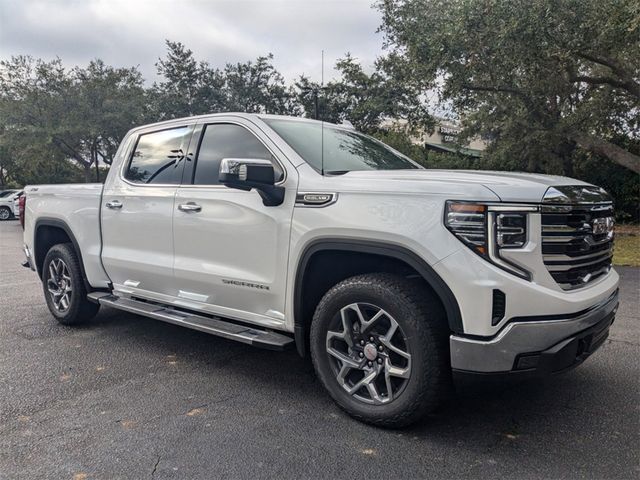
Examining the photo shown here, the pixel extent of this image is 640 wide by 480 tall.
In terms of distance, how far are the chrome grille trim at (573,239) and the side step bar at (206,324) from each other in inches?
67.6

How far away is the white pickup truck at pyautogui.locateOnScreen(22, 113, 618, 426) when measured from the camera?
2.65 meters

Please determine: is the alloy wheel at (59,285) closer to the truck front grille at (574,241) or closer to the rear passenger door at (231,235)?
the rear passenger door at (231,235)

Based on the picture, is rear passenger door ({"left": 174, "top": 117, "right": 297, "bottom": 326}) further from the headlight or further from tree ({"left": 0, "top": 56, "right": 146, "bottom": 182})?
tree ({"left": 0, "top": 56, "right": 146, "bottom": 182})

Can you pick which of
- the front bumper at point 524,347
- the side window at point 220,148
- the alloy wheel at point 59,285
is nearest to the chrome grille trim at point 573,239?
the front bumper at point 524,347

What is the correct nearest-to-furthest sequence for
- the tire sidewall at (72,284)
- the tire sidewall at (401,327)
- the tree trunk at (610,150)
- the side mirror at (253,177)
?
the tire sidewall at (401,327), the side mirror at (253,177), the tire sidewall at (72,284), the tree trunk at (610,150)

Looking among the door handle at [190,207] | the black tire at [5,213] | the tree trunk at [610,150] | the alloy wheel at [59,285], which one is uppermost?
the tree trunk at [610,150]

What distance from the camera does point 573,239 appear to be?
284cm

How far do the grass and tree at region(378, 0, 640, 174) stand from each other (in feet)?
Answer: 6.28

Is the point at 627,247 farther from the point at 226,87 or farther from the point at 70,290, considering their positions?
the point at 226,87

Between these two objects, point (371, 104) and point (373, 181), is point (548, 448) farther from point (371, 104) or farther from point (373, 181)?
point (371, 104)

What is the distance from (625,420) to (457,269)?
156cm

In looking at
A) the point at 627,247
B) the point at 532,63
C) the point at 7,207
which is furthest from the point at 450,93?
the point at 7,207

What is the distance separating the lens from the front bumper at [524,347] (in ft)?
8.59

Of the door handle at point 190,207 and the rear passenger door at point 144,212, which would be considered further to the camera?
the rear passenger door at point 144,212
